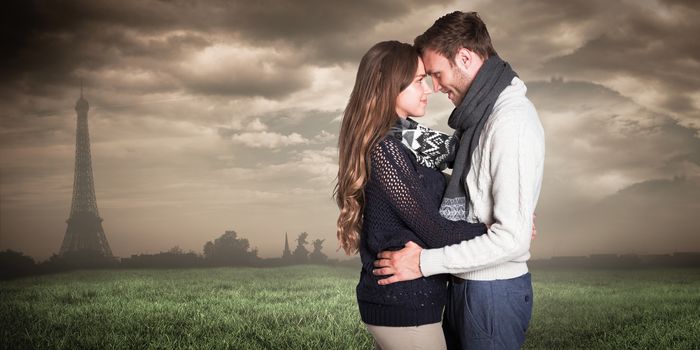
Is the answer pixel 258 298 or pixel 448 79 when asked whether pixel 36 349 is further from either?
pixel 448 79

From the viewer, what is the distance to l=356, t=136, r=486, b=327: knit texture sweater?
256 centimetres

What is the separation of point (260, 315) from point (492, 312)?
16.7 feet

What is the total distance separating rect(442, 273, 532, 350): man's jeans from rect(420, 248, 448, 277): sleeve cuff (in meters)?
0.21

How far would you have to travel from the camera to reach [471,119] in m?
2.77

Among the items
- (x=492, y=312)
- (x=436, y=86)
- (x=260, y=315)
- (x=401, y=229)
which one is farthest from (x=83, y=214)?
(x=492, y=312)

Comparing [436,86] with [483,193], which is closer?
[483,193]

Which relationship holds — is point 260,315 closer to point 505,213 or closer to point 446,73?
point 446,73

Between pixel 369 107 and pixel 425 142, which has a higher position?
pixel 369 107

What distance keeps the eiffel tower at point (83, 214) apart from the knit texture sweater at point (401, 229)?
2859 centimetres

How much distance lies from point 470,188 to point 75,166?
3015 cm

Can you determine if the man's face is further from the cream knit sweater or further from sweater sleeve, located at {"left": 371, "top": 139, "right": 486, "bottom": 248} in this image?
sweater sleeve, located at {"left": 371, "top": 139, "right": 486, "bottom": 248}

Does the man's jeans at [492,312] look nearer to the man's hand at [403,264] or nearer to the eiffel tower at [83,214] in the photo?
the man's hand at [403,264]

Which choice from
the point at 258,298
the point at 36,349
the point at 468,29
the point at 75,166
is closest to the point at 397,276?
the point at 468,29

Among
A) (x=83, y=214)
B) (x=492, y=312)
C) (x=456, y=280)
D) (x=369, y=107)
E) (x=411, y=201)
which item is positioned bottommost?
(x=492, y=312)
